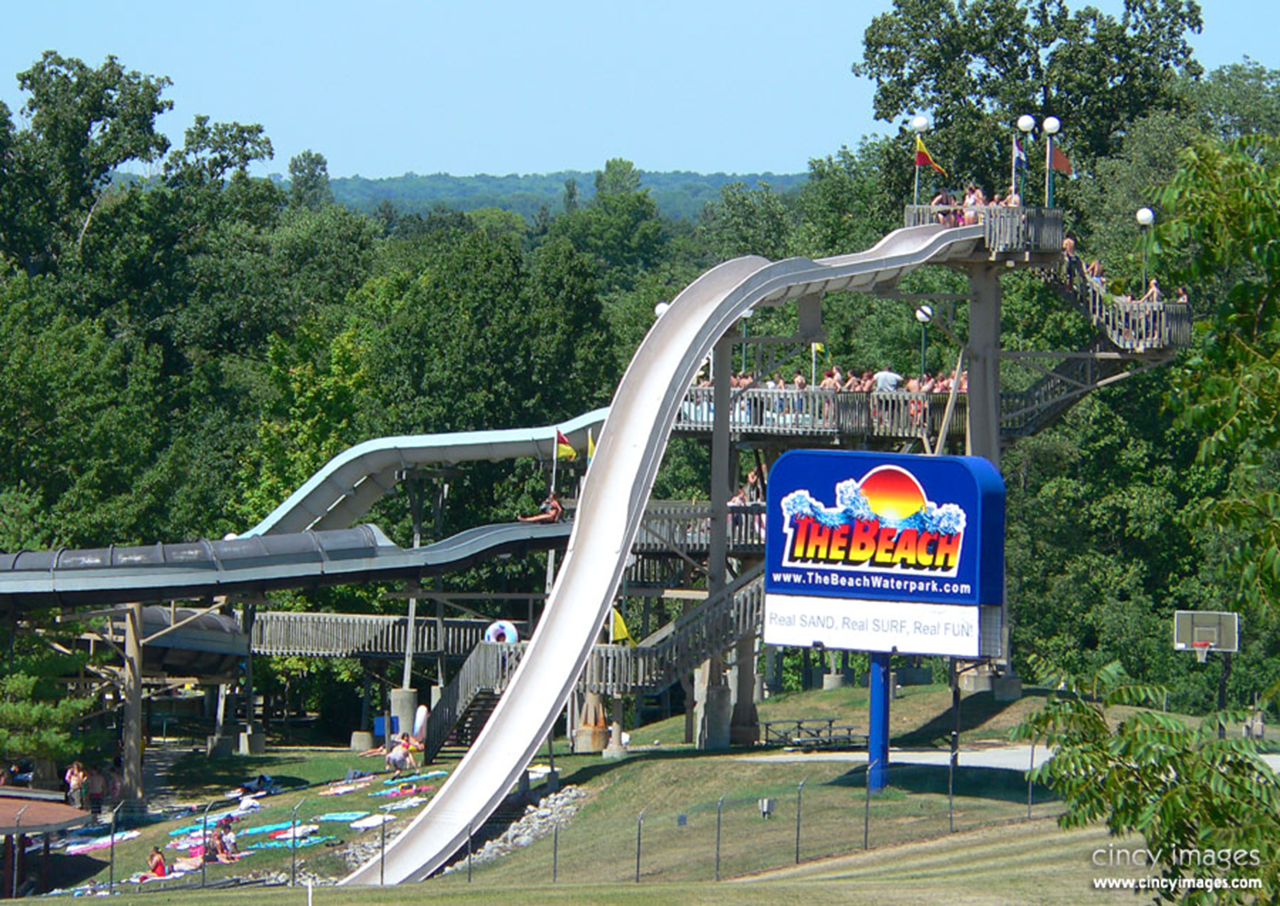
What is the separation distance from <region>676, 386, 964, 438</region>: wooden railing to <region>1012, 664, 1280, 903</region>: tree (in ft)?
101

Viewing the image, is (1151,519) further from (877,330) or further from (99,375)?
(99,375)

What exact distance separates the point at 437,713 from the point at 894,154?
4518 cm

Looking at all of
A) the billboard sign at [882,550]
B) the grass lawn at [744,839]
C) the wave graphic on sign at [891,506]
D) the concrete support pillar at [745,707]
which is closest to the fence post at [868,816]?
the grass lawn at [744,839]

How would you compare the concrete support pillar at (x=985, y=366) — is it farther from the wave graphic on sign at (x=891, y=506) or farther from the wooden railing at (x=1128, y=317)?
the wave graphic on sign at (x=891, y=506)

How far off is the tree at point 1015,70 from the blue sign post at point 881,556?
4799 centimetres

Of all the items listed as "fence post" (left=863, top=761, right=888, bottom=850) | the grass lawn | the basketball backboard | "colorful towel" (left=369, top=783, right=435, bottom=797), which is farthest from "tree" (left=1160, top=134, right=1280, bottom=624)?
"colorful towel" (left=369, top=783, right=435, bottom=797)

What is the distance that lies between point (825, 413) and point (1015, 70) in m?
40.3

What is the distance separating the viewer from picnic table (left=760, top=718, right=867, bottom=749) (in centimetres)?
3700

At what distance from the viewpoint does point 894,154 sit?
77438 millimetres

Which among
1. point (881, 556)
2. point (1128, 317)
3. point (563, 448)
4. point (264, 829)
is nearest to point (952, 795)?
point (881, 556)

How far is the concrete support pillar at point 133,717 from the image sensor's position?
37.5 m

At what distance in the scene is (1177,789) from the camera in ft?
38.1

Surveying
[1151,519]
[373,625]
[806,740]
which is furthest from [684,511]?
[1151,519]

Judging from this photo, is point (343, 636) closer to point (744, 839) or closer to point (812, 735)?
point (812, 735)
